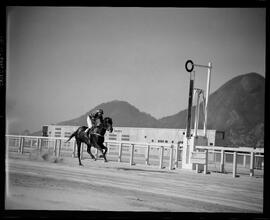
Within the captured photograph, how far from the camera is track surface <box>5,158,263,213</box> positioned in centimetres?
365

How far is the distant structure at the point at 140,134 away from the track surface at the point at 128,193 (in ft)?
8.46

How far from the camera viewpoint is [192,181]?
4.64 metres

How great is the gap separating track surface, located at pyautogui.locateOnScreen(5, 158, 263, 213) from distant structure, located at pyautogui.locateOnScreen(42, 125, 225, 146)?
2579 mm

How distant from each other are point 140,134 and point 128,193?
25.9 ft

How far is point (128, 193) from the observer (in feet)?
12.9

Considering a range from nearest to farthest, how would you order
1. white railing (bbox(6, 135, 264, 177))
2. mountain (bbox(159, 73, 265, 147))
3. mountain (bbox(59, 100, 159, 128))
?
white railing (bbox(6, 135, 264, 177)) → mountain (bbox(59, 100, 159, 128)) → mountain (bbox(159, 73, 265, 147))

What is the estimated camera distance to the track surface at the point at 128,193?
3.65 metres

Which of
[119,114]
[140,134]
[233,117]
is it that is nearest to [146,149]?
[140,134]

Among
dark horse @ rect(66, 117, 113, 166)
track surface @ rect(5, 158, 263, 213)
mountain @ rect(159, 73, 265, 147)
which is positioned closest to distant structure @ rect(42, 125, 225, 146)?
dark horse @ rect(66, 117, 113, 166)

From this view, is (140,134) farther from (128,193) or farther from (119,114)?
(128,193)

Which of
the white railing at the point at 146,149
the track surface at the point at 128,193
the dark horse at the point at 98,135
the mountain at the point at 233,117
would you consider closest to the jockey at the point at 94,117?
the dark horse at the point at 98,135

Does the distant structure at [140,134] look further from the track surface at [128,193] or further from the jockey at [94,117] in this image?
the track surface at [128,193]

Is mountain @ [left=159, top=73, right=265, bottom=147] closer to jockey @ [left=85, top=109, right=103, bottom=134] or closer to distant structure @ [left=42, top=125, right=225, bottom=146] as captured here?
distant structure @ [left=42, top=125, right=225, bottom=146]
